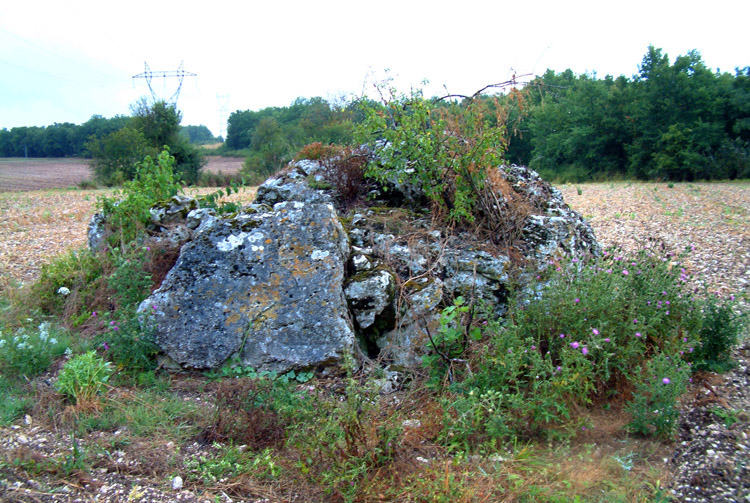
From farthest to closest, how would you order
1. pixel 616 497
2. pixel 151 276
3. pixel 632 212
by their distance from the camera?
pixel 632 212, pixel 151 276, pixel 616 497

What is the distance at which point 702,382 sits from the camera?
3863mm

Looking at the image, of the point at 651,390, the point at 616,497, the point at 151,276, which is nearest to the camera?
the point at 616,497

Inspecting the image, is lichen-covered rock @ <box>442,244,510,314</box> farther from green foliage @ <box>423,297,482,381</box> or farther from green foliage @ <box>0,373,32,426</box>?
green foliage @ <box>0,373,32,426</box>

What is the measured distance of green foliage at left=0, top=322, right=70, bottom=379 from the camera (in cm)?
417

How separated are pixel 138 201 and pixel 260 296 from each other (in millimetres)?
2682

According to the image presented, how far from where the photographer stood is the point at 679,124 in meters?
29.6

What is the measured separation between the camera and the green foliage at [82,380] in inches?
145

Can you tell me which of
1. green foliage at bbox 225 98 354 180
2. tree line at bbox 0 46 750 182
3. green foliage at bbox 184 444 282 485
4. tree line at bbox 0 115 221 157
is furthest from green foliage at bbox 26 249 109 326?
tree line at bbox 0 115 221 157

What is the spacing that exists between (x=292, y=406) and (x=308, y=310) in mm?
1036

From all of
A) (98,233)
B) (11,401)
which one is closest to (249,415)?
(11,401)

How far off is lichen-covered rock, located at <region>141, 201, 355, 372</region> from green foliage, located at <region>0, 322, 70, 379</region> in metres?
0.91

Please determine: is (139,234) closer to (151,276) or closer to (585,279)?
(151,276)

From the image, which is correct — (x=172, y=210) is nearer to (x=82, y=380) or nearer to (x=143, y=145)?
(x=82, y=380)

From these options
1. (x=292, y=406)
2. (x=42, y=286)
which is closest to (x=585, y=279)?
(x=292, y=406)
